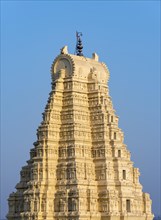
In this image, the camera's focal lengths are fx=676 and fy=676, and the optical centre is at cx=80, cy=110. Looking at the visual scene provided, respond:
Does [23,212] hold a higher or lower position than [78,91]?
lower

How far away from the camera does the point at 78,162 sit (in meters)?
85.7

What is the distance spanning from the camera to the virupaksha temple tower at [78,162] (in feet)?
279

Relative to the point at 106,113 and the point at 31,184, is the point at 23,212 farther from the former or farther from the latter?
the point at 106,113

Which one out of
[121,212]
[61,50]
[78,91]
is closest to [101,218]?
[121,212]

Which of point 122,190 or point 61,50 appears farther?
point 61,50

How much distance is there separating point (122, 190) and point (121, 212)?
111 inches

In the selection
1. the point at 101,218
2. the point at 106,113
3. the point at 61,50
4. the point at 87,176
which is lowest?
the point at 101,218

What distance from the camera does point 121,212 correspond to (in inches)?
3376

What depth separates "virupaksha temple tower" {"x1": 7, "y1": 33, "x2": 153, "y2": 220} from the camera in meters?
84.9

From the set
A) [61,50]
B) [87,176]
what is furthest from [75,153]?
[61,50]

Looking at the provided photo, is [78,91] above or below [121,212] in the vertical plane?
above

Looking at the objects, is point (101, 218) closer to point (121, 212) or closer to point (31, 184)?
point (121, 212)

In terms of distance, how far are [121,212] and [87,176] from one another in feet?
20.6

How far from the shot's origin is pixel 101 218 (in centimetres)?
8519
